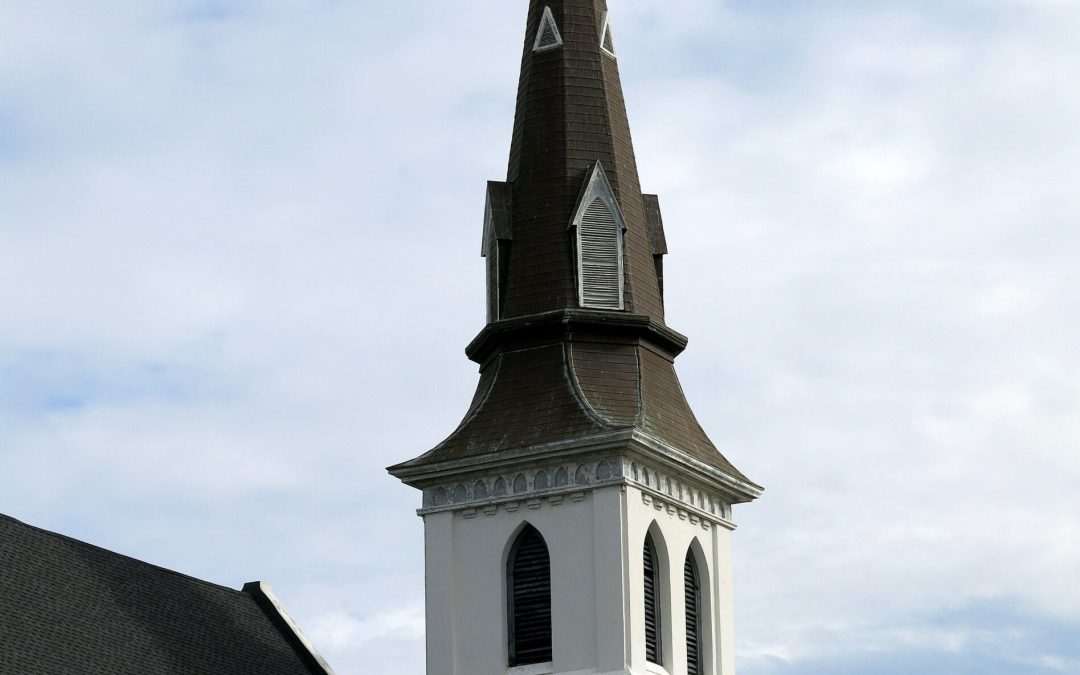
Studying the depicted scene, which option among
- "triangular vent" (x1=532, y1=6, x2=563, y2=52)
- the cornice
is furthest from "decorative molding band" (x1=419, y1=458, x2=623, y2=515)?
"triangular vent" (x1=532, y1=6, x2=563, y2=52)

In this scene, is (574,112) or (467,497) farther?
(574,112)

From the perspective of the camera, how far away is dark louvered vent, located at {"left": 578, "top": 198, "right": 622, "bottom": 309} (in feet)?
159

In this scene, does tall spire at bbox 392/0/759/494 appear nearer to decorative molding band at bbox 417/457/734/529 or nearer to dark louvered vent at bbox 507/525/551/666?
decorative molding band at bbox 417/457/734/529

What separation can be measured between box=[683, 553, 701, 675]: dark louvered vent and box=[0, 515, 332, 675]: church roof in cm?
741

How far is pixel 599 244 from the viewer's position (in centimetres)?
4888

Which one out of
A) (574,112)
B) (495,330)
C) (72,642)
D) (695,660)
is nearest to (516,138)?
(574,112)

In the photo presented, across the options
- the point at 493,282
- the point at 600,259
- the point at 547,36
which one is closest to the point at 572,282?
the point at 600,259

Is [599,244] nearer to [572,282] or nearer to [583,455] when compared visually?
[572,282]

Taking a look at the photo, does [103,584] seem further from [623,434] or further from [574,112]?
[574,112]

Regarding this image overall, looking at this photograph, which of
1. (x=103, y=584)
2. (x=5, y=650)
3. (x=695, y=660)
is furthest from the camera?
(x=695, y=660)

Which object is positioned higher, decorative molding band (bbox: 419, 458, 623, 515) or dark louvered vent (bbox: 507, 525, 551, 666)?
decorative molding band (bbox: 419, 458, 623, 515)

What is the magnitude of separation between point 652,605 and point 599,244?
7.58 m

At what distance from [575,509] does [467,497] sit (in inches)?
94.6

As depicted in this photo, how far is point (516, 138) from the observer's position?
168 feet
